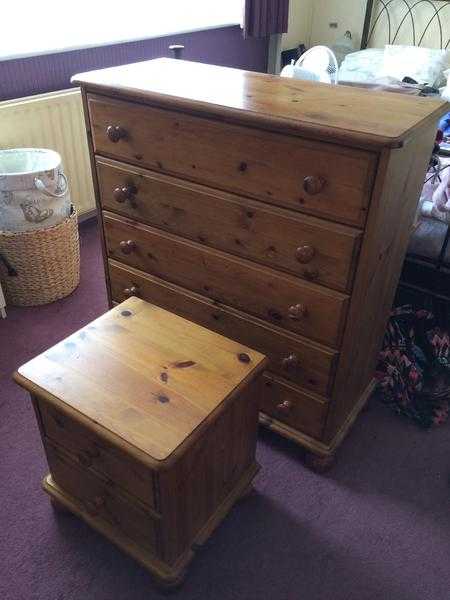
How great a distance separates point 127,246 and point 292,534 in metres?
0.99

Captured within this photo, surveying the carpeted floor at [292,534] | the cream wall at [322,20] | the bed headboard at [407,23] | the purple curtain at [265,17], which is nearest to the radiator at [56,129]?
the carpeted floor at [292,534]

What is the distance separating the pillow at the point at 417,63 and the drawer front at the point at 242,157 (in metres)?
2.96

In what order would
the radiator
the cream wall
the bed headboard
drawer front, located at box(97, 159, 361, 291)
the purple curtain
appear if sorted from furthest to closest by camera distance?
the cream wall
the bed headboard
the purple curtain
the radiator
drawer front, located at box(97, 159, 361, 291)

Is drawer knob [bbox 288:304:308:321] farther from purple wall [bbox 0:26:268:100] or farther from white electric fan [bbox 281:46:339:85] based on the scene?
white electric fan [bbox 281:46:339:85]

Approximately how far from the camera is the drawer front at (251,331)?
4.63 feet

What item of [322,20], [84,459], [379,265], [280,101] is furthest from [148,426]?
[322,20]

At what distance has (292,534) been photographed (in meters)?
1.44

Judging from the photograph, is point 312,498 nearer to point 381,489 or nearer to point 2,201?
point 381,489

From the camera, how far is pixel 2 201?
6.72ft

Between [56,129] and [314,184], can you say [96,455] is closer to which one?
[314,184]

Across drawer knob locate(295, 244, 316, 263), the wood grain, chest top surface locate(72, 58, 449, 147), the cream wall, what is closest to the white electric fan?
the cream wall

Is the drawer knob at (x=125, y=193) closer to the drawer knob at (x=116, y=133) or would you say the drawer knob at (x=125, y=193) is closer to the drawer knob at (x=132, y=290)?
the drawer knob at (x=116, y=133)

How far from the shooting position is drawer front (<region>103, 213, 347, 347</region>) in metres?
1.32

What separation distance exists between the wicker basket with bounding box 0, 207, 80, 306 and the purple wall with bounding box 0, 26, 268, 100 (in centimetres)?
77
